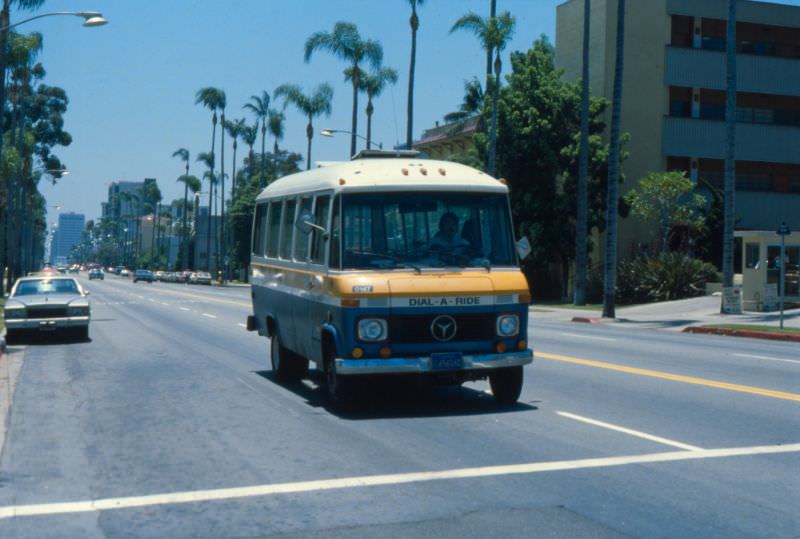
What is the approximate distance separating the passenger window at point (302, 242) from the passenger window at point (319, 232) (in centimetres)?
26

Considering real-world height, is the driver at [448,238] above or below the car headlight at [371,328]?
above

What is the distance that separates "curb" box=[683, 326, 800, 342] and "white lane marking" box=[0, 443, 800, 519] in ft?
55.8

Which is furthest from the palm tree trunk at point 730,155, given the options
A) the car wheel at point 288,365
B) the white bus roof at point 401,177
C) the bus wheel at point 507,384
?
the bus wheel at point 507,384

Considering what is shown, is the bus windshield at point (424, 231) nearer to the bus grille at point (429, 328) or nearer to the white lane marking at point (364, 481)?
the bus grille at point (429, 328)

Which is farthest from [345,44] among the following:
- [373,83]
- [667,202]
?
[667,202]

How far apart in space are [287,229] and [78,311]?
429 inches

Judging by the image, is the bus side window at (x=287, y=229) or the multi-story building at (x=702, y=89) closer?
the bus side window at (x=287, y=229)

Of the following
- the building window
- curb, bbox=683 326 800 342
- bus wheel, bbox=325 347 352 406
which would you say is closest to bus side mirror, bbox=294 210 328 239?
bus wheel, bbox=325 347 352 406

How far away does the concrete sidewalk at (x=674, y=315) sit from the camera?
31625 mm

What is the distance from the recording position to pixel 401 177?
12.1 m

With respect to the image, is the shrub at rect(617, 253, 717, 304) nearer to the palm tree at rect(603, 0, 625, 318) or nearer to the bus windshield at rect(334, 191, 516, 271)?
the palm tree at rect(603, 0, 625, 318)

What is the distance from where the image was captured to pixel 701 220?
148 feet

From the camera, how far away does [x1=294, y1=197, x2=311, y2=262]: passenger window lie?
42.9ft

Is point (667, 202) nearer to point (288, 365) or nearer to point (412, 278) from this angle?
point (288, 365)
